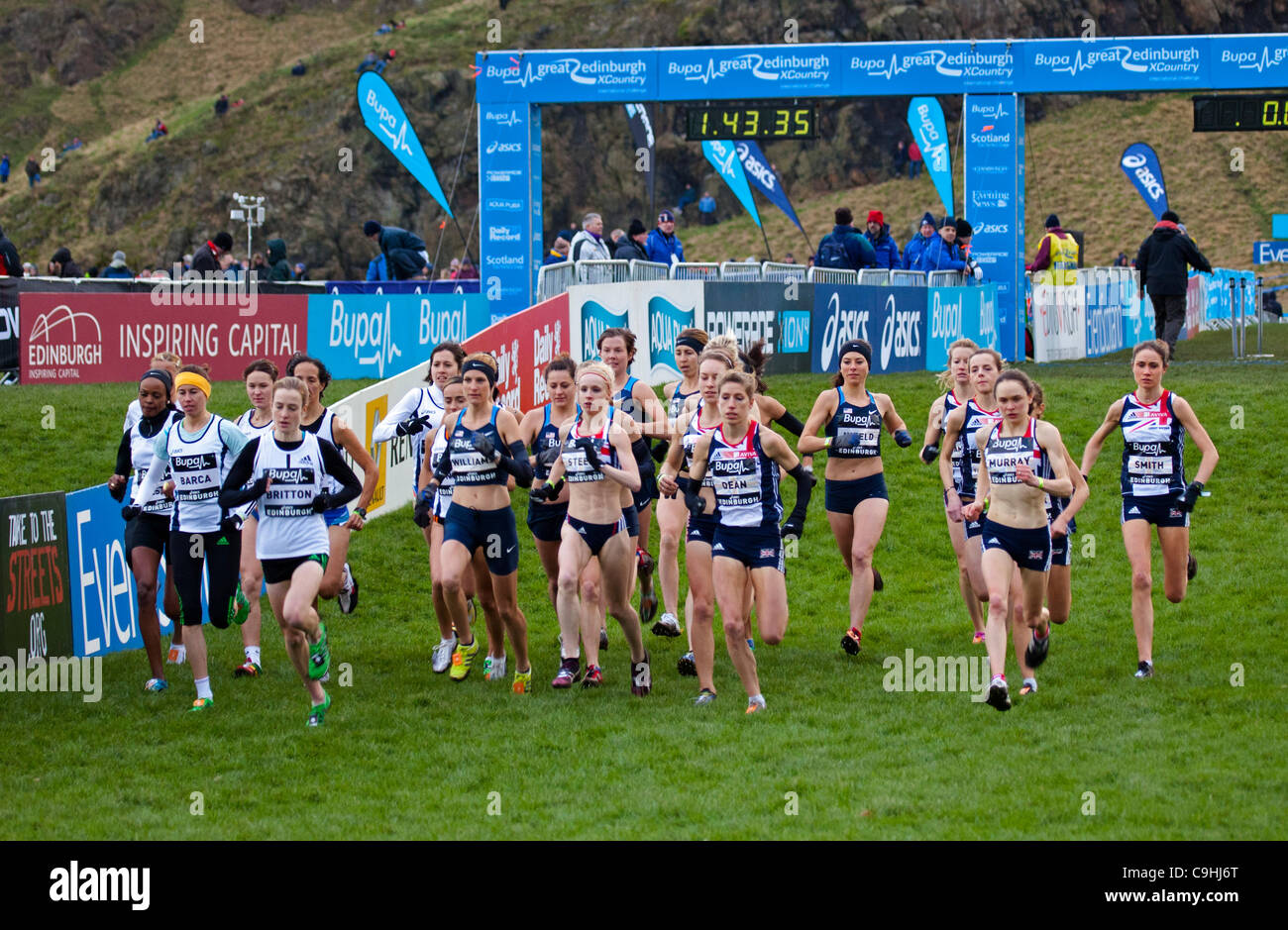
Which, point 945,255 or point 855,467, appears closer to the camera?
point 855,467

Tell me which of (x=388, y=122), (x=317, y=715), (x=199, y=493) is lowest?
(x=317, y=715)

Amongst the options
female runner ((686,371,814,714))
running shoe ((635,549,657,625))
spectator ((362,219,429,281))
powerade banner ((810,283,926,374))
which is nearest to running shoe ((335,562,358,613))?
running shoe ((635,549,657,625))

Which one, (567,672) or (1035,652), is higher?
(1035,652)

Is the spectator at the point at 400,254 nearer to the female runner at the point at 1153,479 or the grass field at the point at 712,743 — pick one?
the grass field at the point at 712,743

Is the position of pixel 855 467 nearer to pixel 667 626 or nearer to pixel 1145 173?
pixel 667 626

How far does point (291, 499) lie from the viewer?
919 centimetres

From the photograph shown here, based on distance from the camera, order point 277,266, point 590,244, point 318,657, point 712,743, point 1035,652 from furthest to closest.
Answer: point 277,266, point 590,244, point 1035,652, point 318,657, point 712,743

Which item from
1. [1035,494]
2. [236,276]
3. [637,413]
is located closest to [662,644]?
[637,413]

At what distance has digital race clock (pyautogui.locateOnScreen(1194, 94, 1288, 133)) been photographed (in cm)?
2442

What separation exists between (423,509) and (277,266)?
52.8 ft

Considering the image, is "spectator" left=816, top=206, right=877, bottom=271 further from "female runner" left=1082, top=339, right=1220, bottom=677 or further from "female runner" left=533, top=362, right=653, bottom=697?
"female runner" left=533, top=362, right=653, bottom=697

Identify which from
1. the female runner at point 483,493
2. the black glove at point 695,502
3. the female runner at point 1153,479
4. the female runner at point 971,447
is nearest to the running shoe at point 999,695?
the female runner at point 971,447

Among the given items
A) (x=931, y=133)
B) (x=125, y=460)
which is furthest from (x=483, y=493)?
(x=931, y=133)

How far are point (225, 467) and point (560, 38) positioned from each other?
211 ft
